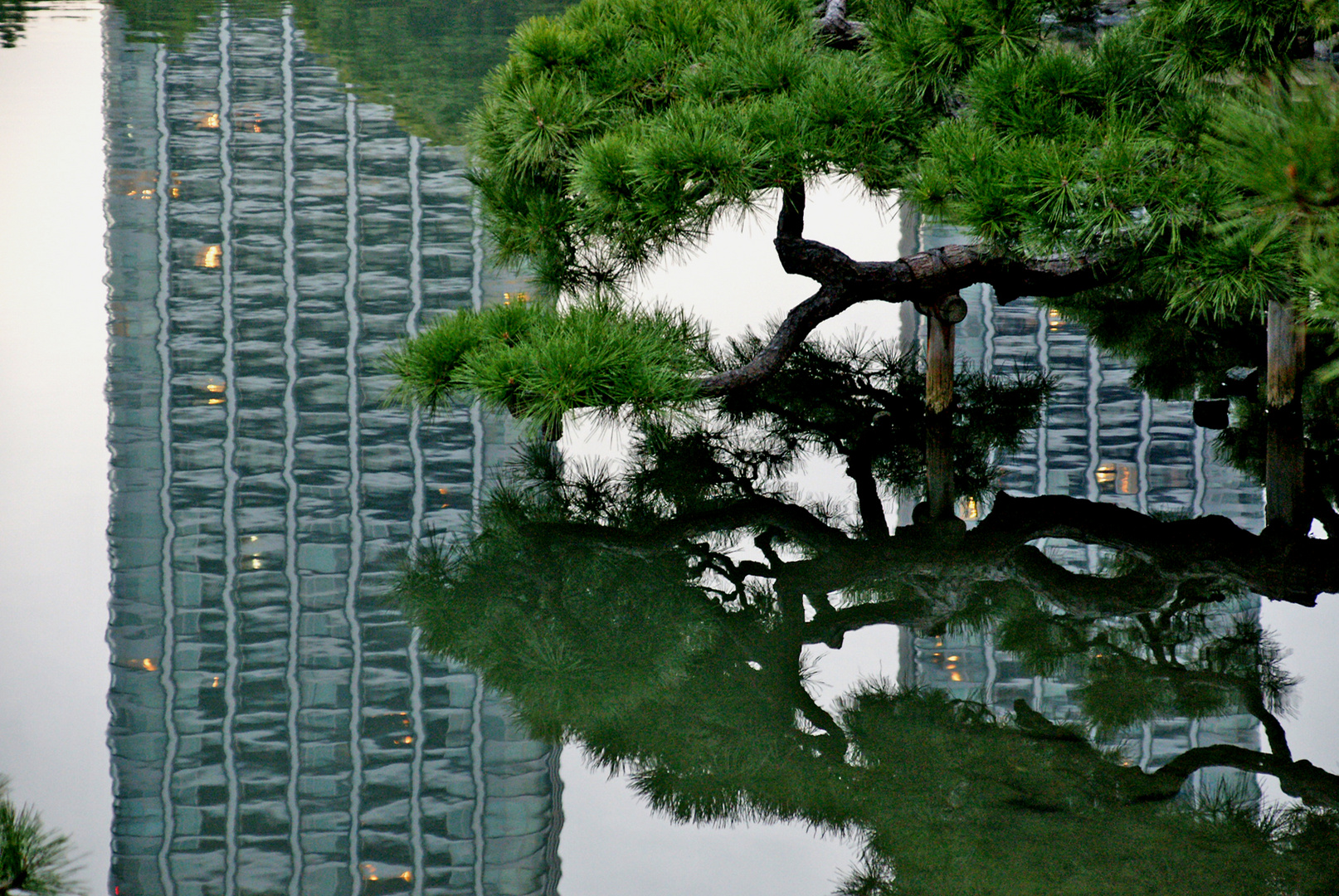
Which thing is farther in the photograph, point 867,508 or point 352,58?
point 352,58

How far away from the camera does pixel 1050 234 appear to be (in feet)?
6.89

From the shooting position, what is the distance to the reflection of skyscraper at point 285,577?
5.33ft

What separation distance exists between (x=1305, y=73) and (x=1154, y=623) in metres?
0.85

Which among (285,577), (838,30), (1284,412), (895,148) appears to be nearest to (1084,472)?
(1284,412)

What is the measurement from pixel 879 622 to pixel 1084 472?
85 cm

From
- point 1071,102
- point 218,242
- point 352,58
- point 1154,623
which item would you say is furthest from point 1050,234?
point 352,58

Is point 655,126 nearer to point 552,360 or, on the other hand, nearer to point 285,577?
point 552,360

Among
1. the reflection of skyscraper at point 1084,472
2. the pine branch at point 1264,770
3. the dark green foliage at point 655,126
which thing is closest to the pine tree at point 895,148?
the dark green foliage at point 655,126

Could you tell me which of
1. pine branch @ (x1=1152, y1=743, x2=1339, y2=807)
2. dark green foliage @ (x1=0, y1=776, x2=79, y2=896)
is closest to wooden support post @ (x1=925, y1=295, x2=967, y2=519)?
pine branch @ (x1=1152, y1=743, x2=1339, y2=807)

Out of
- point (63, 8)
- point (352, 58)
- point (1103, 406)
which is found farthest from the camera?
point (63, 8)

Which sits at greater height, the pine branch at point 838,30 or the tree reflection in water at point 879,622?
the pine branch at point 838,30

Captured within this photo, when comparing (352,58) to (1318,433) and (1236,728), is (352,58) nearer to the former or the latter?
(1318,433)

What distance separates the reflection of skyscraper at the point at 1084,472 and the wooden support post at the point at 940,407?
3.6 inches

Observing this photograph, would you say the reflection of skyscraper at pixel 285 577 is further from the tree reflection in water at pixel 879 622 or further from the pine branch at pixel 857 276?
the pine branch at pixel 857 276
